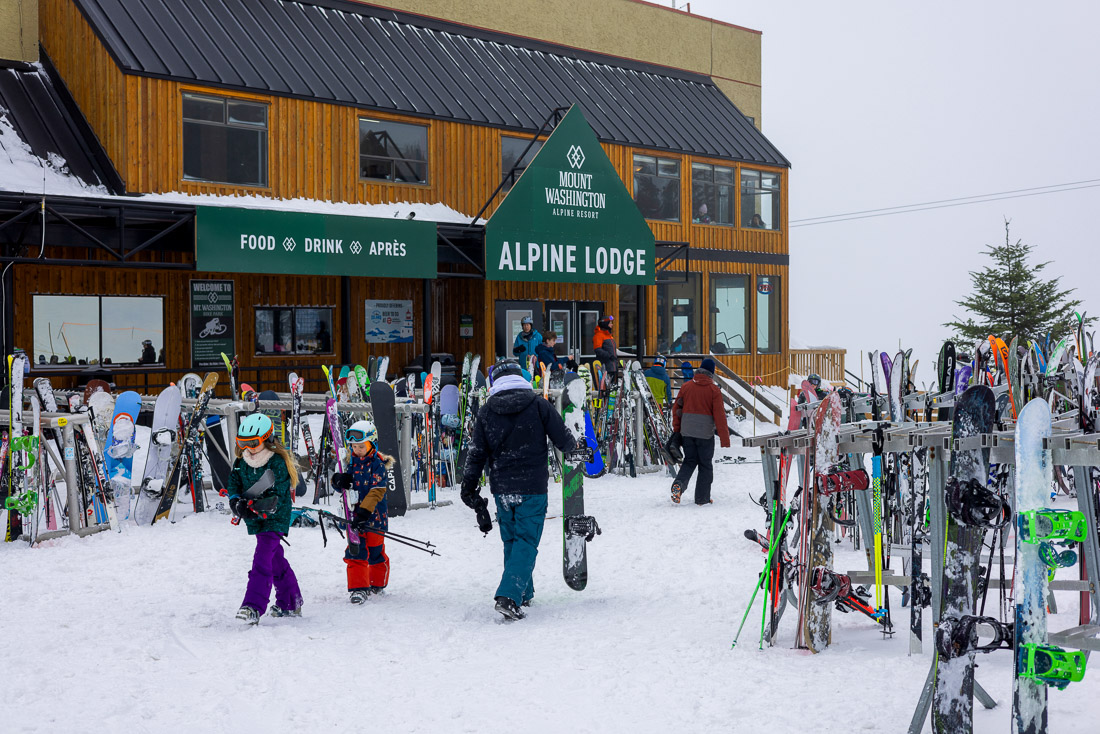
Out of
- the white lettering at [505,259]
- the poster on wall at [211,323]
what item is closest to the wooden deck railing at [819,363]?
the white lettering at [505,259]

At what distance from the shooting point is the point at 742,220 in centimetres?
2594

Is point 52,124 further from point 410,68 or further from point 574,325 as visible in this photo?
point 574,325

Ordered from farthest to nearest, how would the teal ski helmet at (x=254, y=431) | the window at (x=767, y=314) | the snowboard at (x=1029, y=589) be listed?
the window at (x=767, y=314), the teal ski helmet at (x=254, y=431), the snowboard at (x=1029, y=589)

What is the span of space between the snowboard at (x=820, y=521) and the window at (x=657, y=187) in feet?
59.6

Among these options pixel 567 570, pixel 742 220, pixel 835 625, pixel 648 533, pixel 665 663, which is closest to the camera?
pixel 665 663

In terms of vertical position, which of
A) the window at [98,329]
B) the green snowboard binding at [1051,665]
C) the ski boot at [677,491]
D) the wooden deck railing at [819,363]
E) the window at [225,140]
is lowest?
the ski boot at [677,491]

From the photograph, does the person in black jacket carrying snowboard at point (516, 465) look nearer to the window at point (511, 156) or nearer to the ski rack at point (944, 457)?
the ski rack at point (944, 457)

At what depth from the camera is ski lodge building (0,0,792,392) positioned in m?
16.3

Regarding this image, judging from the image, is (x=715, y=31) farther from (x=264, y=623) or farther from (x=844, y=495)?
(x=264, y=623)

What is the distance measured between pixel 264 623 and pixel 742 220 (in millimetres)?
21202

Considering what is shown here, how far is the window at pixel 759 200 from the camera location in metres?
26.0

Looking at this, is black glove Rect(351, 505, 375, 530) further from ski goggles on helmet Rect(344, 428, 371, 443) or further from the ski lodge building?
the ski lodge building

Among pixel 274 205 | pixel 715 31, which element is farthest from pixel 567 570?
pixel 715 31

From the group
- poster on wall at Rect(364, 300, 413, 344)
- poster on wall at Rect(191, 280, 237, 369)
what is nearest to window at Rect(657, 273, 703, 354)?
poster on wall at Rect(364, 300, 413, 344)
